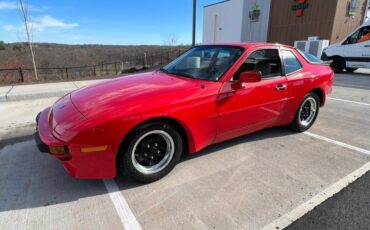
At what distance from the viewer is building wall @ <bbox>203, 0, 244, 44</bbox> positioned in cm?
2638

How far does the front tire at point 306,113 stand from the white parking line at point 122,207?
9.72 feet

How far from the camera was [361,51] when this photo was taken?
11.1m

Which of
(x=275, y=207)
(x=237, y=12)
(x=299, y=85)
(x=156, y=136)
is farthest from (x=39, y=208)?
(x=237, y=12)

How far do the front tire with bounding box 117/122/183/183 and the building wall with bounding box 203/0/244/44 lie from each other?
85.3 feet

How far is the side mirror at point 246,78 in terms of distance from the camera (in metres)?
2.80

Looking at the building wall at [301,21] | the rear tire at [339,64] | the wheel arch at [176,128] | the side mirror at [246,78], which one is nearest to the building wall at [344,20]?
the building wall at [301,21]

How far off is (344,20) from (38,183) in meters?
21.4

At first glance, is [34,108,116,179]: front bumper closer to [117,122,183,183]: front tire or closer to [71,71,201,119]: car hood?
[117,122,183,183]: front tire

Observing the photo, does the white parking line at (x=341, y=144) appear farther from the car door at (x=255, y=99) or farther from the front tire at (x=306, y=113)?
the car door at (x=255, y=99)

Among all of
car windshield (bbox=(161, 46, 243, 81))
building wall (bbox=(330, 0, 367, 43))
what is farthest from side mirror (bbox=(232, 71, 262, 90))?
building wall (bbox=(330, 0, 367, 43))

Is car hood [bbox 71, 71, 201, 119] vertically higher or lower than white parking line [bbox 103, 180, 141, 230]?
higher

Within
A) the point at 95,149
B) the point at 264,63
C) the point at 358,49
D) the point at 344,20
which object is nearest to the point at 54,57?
the point at 344,20

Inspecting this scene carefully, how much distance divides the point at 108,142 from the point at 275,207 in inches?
66.1

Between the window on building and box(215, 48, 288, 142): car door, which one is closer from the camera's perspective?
box(215, 48, 288, 142): car door
